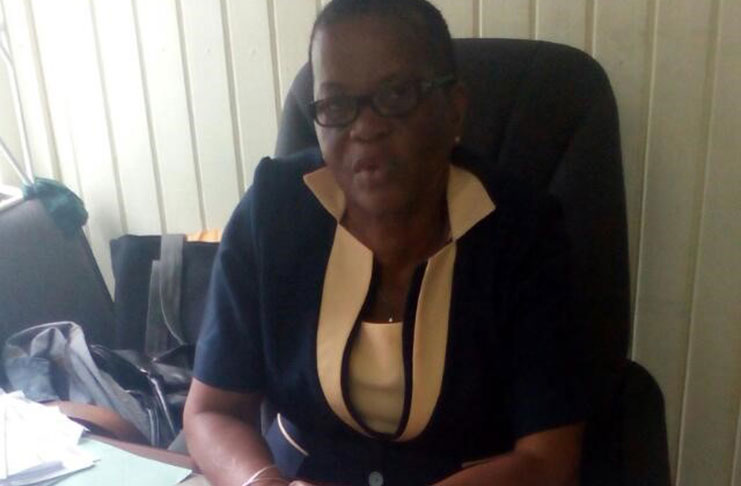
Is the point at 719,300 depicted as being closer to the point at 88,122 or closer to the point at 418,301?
the point at 418,301

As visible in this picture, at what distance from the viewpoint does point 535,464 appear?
1083 millimetres

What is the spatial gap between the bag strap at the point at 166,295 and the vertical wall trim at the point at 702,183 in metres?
0.97

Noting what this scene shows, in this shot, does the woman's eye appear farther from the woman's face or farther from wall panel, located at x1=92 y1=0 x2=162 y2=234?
wall panel, located at x1=92 y1=0 x2=162 y2=234

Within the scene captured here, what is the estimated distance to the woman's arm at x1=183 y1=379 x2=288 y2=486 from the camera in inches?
43.7

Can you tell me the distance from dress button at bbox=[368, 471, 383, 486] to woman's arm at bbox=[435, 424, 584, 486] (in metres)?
0.12

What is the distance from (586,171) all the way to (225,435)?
2.02 ft

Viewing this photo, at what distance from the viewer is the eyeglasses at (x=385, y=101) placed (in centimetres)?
106

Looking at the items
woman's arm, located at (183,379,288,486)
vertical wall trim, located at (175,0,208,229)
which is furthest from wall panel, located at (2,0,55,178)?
woman's arm, located at (183,379,288,486)

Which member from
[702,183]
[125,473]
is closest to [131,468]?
[125,473]

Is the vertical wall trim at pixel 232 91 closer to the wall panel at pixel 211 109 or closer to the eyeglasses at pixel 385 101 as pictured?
the wall panel at pixel 211 109

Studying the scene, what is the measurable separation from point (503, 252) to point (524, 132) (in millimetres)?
264

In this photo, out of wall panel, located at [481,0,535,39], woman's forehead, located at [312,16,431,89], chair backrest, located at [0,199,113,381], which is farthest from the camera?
chair backrest, located at [0,199,113,381]

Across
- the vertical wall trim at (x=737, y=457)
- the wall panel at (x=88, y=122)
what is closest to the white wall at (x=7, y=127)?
the wall panel at (x=88, y=122)

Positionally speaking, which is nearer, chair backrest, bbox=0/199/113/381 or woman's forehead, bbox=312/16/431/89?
woman's forehead, bbox=312/16/431/89
